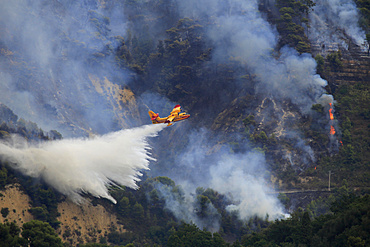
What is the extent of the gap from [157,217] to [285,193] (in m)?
20.2

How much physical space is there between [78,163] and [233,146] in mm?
29045

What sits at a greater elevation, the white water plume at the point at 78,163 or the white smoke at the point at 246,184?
the white smoke at the point at 246,184

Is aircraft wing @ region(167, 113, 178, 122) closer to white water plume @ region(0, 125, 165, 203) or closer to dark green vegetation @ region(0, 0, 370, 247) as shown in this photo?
white water plume @ region(0, 125, 165, 203)

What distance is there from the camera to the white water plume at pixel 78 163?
11012 cm

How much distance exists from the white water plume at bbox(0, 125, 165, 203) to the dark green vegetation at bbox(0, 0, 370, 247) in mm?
1687

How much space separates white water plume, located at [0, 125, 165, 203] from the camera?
11012 cm

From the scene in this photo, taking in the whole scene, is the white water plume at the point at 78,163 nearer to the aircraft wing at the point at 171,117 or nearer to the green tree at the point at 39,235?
the aircraft wing at the point at 171,117

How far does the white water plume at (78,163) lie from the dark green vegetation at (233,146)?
1687 millimetres

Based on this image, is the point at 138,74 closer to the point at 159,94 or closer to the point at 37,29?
the point at 159,94

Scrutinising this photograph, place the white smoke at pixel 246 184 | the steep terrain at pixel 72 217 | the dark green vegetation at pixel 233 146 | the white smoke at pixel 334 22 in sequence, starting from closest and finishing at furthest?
the dark green vegetation at pixel 233 146 → the steep terrain at pixel 72 217 → the white smoke at pixel 246 184 → the white smoke at pixel 334 22

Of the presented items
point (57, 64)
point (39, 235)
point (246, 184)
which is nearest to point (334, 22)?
point (246, 184)

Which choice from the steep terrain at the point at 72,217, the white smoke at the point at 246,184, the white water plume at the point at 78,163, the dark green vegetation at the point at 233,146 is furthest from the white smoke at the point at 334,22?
the steep terrain at the point at 72,217

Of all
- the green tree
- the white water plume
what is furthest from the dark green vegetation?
the white water plume

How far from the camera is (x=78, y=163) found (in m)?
112
